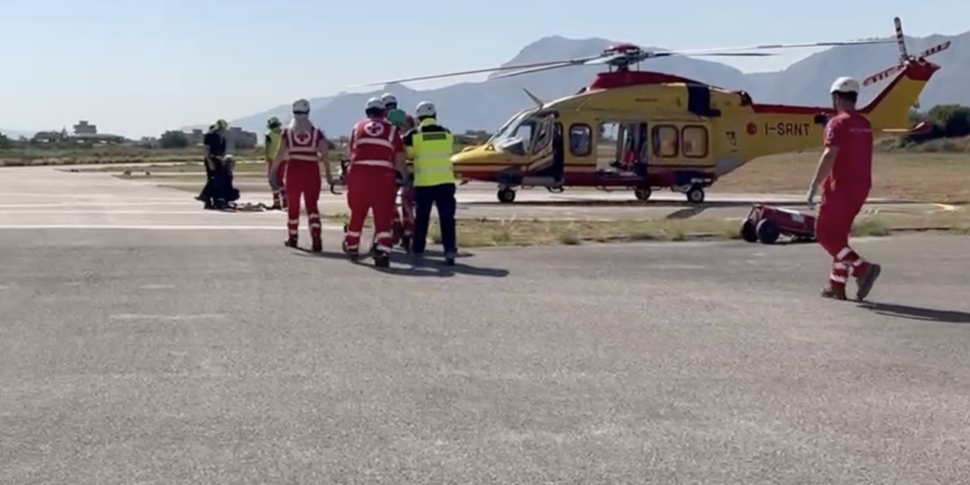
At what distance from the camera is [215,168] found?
77.9ft

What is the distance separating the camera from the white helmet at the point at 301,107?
50.3 ft

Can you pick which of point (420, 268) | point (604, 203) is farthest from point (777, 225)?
point (604, 203)

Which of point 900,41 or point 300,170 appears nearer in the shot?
point 300,170

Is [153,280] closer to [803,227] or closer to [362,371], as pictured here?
[362,371]

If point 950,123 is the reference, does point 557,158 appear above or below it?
above

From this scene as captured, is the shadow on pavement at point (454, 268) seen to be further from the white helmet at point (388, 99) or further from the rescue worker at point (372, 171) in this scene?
the white helmet at point (388, 99)

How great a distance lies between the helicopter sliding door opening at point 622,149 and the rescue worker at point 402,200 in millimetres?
13139

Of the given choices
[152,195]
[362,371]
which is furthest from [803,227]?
[152,195]

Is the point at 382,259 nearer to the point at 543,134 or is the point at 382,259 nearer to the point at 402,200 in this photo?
the point at 402,200

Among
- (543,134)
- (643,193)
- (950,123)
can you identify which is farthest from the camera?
(950,123)

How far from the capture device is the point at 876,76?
27.4 metres

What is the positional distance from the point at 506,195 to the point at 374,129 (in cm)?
1410

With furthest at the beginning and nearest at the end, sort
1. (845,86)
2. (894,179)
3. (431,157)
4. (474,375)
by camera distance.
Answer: (894,179) → (431,157) → (845,86) → (474,375)

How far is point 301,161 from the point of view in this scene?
15406 millimetres
